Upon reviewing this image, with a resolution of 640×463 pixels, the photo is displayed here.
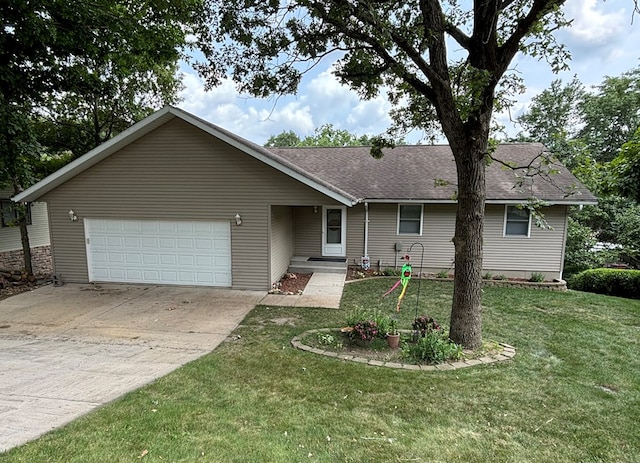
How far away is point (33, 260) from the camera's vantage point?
14367 millimetres

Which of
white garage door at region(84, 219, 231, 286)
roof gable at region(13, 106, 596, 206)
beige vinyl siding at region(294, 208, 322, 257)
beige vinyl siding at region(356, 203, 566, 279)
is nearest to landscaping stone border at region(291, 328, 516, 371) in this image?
roof gable at region(13, 106, 596, 206)

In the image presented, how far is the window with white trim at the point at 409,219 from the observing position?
11508 mm

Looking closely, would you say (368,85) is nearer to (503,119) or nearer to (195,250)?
(503,119)

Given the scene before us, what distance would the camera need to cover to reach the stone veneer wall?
42.6 feet

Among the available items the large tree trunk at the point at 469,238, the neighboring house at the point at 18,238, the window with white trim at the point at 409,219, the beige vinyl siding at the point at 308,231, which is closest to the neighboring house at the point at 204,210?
the window with white trim at the point at 409,219

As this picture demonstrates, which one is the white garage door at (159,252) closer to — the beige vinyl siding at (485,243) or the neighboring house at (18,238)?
the neighboring house at (18,238)

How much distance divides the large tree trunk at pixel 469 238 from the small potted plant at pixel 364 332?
135 centimetres

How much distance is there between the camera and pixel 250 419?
348 cm

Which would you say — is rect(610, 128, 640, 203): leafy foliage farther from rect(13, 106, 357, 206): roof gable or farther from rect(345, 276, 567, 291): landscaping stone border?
rect(13, 106, 357, 206): roof gable

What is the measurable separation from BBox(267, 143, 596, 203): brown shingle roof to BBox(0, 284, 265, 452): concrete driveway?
503cm

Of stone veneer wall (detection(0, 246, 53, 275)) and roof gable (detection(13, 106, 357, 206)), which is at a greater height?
roof gable (detection(13, 106, 357, 206))

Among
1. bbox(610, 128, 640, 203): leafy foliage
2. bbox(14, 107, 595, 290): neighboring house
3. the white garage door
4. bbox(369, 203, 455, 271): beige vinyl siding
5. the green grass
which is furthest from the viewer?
bbox(369, 203, 455, 271): beige vinyl siding

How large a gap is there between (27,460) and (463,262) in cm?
567

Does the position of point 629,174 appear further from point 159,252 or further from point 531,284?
point 159,252
